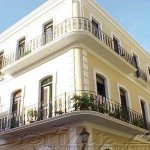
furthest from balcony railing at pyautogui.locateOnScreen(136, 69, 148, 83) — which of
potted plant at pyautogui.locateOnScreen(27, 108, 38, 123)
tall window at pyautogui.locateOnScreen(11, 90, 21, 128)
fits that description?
potted plant at pyautogui.locateOnScreen(27, 108, 38, 123)

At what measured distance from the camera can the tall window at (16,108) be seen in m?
14.0

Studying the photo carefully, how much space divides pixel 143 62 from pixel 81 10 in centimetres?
795

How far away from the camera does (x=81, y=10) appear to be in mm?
14406

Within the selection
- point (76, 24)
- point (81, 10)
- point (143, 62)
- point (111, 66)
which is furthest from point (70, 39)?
point (143, 62)

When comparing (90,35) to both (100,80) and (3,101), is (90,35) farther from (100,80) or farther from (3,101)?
(3,101)

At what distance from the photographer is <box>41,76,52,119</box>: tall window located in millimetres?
12655

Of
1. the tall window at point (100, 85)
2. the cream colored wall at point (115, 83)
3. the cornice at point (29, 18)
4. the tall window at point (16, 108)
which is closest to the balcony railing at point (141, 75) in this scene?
the cream colored wall at point (115, 83)

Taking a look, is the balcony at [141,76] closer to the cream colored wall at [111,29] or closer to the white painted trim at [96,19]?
the cream colored wall at [111,29]

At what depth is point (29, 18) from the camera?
16891mm

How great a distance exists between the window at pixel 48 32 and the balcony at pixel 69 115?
3.45 metres

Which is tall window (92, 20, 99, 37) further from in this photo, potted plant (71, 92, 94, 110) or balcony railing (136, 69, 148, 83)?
balcony railing (136, 69, 148, 83)

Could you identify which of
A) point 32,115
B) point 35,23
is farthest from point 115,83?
point 35,23

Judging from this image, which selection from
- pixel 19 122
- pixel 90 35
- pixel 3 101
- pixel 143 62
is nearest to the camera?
pixel 90 35

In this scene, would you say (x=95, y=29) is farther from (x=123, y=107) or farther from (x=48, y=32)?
(x=123, y=107)
